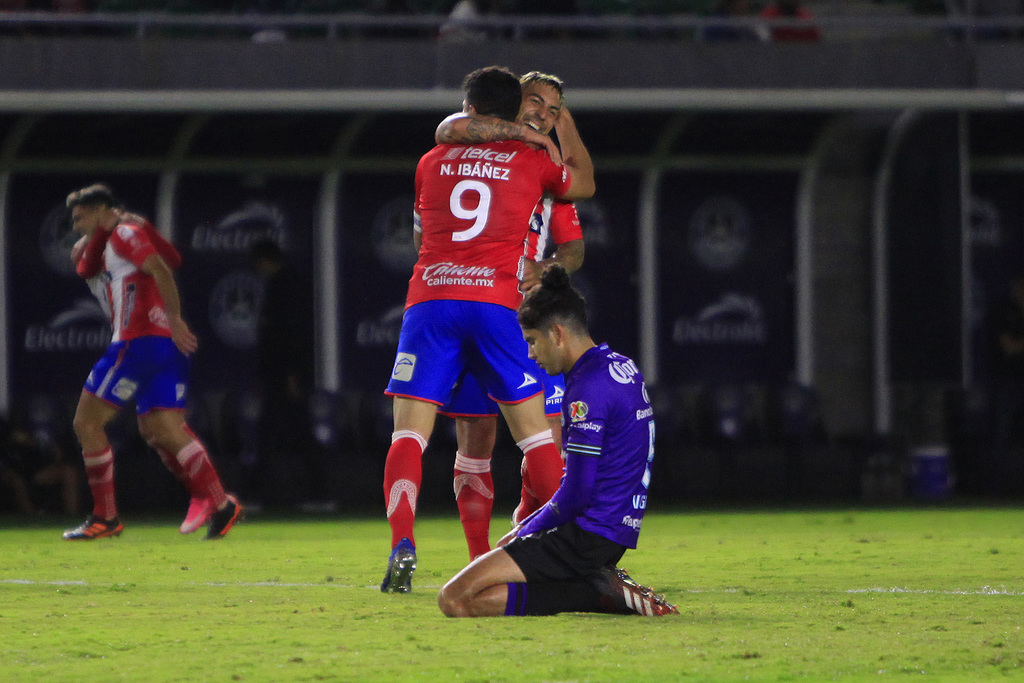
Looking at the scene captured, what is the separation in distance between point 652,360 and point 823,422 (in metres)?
1.57

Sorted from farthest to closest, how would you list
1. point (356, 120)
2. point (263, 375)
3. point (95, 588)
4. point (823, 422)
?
point (823, 422), point (356, 120), point (263, 375), point (95, 588)

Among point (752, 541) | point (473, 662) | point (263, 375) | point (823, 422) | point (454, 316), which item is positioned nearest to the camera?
point (473, 662)

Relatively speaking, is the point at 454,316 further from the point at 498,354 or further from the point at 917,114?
the point at 917,114

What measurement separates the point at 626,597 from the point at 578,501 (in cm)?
38

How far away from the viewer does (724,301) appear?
Answer: 583 inches

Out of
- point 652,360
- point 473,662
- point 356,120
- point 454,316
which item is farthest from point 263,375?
point 473,662

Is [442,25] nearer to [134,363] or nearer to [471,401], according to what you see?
[134,363]

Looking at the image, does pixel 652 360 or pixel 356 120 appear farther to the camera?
pixel 652 360

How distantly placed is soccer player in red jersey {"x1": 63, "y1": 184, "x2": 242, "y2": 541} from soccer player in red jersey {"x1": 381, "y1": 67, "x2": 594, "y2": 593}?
132 inches

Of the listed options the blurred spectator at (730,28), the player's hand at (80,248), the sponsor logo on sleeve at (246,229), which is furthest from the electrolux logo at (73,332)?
the blurred spectator at (730,28)

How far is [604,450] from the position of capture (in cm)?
545

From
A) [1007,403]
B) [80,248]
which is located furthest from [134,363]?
[1007,403]

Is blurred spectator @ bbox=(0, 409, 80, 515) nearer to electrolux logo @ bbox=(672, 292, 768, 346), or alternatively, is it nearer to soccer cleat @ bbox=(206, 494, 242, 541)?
soccer cleat @ bbox=(206, 494, 242, 541)

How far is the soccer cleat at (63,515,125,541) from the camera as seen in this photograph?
30.9 ft
